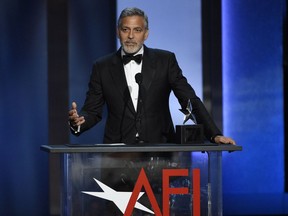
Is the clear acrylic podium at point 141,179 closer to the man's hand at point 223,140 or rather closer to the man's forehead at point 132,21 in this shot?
the man's hand at point 223,140

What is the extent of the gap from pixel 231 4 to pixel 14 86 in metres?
2.14

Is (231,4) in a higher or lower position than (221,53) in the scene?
higher

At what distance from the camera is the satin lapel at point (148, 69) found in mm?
3617

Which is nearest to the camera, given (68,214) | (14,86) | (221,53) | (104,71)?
(68,214)

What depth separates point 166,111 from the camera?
3.70m

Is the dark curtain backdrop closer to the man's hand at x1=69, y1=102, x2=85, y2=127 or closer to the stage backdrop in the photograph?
the stage backdrop

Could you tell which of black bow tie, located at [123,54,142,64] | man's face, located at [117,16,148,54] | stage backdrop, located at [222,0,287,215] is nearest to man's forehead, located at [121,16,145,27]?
man's face, located at [117,16,148,54]

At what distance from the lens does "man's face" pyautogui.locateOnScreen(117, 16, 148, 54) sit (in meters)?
3.53

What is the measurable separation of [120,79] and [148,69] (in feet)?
0.49

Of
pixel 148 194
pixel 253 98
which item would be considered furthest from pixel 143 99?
pixel 253 98

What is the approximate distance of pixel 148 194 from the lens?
308 cm

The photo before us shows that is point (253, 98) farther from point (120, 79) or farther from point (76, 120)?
point (76, 120)

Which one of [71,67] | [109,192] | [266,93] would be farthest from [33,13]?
[109,192]

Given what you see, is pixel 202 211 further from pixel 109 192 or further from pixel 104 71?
pixel 104 71
